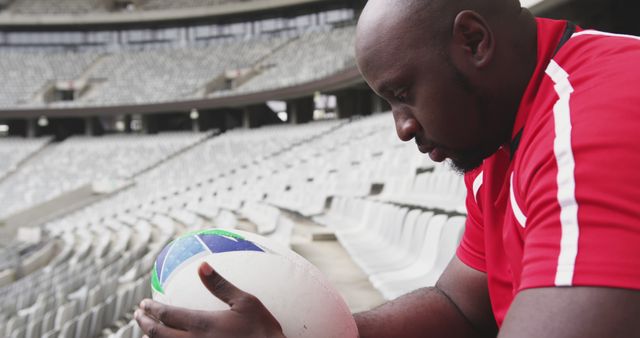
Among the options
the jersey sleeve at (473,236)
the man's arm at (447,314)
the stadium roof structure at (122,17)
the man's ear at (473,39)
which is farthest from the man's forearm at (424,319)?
the stadium roof structure at (122,17)

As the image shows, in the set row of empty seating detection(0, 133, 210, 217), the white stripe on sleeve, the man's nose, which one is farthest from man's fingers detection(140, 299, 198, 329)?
row of empty seating detection(0, 133, 210, 217)

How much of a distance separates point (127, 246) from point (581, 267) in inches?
377

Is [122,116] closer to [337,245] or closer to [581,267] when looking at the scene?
[337,245]

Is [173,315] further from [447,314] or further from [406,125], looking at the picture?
[447,314]

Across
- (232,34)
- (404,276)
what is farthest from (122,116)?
(404,276)

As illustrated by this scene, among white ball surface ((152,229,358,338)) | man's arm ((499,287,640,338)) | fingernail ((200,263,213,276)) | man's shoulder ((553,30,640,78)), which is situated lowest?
white ball surface ((152,229,358,338))

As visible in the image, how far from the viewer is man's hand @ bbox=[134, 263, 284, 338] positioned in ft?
3.25

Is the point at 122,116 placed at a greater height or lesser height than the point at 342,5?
lesser

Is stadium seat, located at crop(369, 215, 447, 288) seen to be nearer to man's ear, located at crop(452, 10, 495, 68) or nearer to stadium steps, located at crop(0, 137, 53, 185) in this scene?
man's ear, located at crop(452, 10, 495, 68)

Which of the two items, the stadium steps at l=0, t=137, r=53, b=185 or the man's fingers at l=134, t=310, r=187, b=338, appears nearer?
the man's fingers at l=134, t=310, r=187, b=338

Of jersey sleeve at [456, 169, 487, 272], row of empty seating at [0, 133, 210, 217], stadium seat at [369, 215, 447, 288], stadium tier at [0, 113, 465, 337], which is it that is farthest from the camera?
row of empty seating at [0, 133, 210, 217]

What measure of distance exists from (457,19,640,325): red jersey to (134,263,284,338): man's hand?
44cm

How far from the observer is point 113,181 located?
2286 centimetres

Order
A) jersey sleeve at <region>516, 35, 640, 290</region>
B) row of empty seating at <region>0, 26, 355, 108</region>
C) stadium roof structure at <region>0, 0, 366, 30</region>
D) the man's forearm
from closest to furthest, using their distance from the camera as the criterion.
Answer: jersey sleeve at <region>516, 35, 640, 290</region> → the man's forearm → row of empty seating at <region>0, 26, 355, 108</region> → stadium roof structure at <region>0, 0, 366, 30</region>
